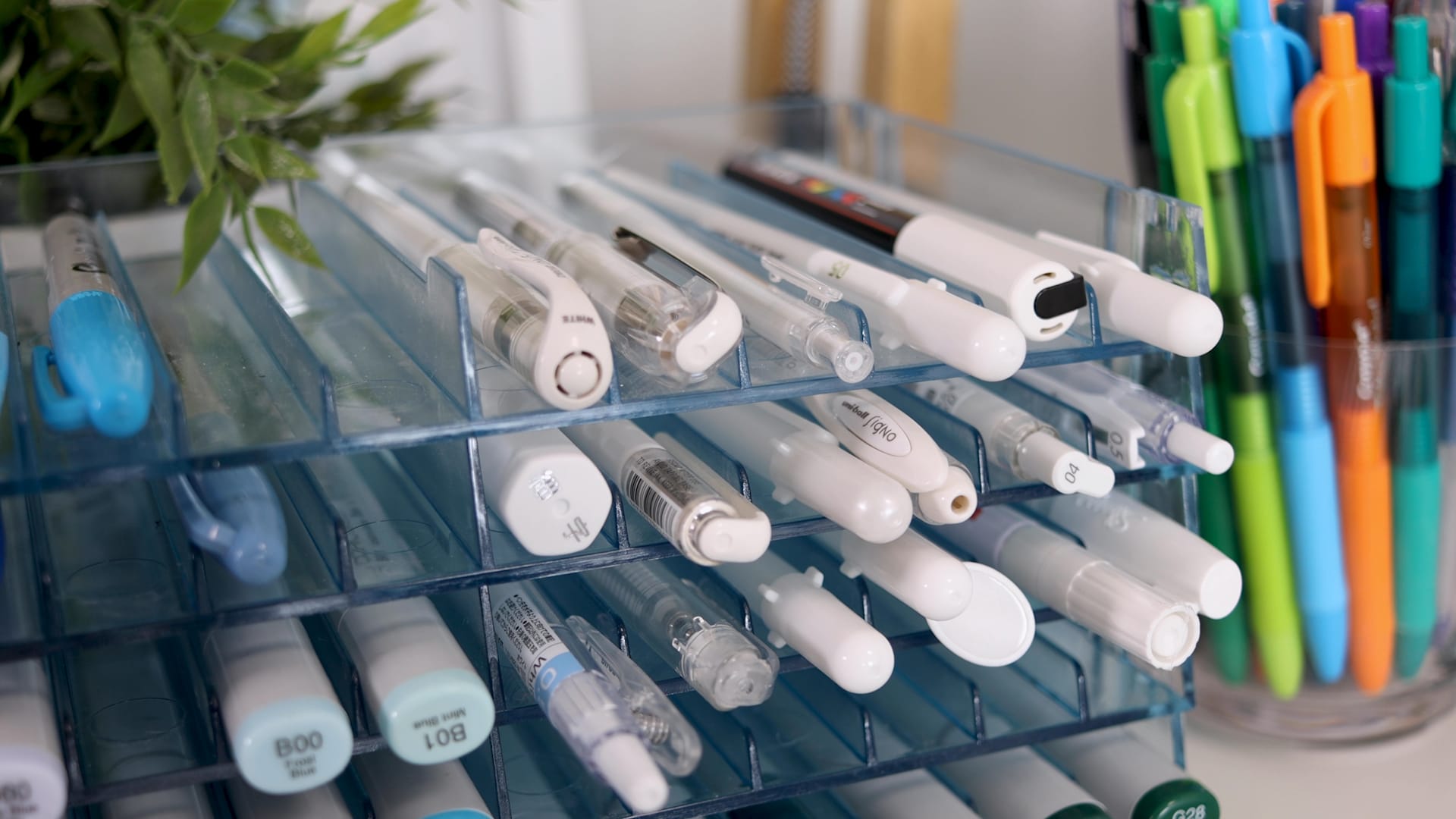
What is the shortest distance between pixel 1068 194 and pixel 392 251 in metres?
0.23

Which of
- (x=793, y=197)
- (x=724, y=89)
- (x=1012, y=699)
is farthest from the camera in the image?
(x=724, y=89)

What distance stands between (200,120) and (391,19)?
11 centimetres

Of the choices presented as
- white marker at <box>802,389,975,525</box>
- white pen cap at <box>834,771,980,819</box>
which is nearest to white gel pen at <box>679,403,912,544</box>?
white marker at <box>802,389,975,525</box>

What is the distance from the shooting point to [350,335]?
409 mm

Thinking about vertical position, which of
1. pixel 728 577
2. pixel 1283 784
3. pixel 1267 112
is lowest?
pixel 1283 784

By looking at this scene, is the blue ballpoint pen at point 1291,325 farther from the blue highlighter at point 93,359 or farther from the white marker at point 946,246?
the blue highlighter at point 93,359

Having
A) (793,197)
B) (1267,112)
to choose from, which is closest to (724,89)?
(793,197)

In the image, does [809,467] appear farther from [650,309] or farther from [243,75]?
[243,75]

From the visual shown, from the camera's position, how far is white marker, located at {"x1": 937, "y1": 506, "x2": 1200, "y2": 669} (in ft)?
1.14

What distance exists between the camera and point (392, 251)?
15.3 inches

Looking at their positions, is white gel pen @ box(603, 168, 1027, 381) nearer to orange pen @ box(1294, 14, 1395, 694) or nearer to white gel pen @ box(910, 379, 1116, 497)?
white gel pen @ box(910, 379, 1116, 497)

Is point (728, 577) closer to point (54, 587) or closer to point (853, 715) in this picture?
point (853, 715)

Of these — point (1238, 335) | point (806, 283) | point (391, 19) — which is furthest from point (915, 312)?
point (391, 19)

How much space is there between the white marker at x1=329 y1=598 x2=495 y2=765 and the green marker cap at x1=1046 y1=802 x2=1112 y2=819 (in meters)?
0.17
